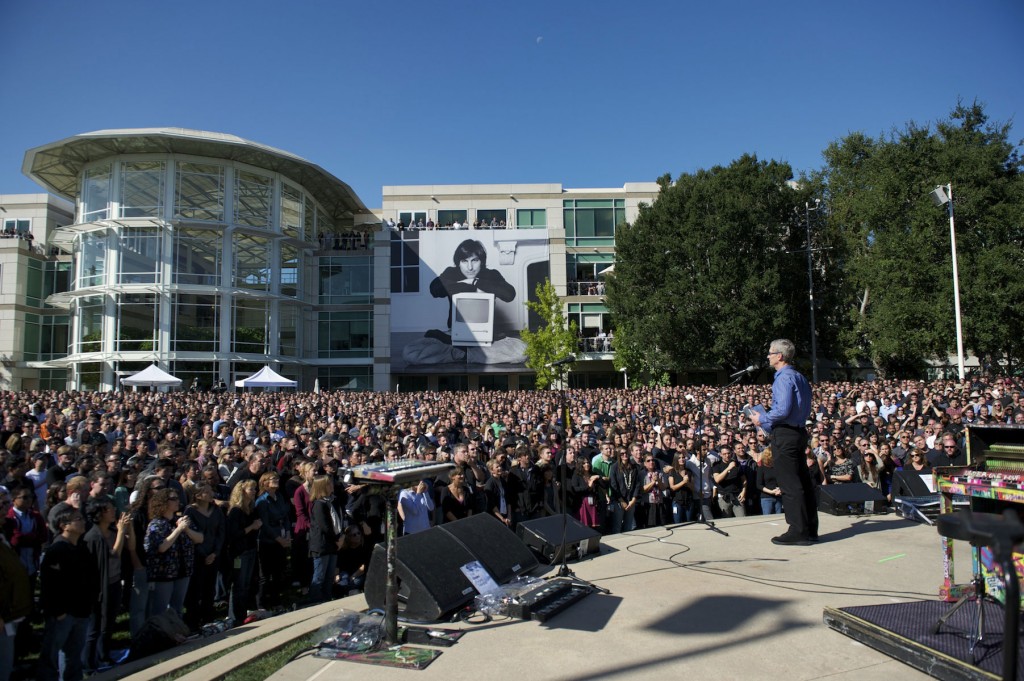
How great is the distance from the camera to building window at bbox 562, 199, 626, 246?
50000 millimetres

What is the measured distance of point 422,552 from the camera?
16.3 ft

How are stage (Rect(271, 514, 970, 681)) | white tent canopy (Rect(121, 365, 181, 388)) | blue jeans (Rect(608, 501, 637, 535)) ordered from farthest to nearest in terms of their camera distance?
white tent canopy (Rect(121, 365, 181, 388)) → blue jeans (Rect(608, 501, 637, 535)) → stage (Rect(271, 514, 970, 681))

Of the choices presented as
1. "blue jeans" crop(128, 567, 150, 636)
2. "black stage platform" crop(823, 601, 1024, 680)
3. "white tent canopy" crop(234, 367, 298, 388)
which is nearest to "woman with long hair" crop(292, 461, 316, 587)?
"blue jeans" crop(128, 567, 150, 636)

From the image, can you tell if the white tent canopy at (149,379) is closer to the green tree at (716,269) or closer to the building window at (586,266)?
the green tree at (716,269)

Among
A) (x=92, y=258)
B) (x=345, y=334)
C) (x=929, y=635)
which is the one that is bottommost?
(x=929, y=635)

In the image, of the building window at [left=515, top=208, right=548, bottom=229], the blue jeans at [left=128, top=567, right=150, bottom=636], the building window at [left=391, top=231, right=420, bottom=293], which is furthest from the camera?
the building window at [left=515, top=208, right=548, bottom=229]

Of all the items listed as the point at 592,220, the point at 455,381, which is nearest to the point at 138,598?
the point at 455,381

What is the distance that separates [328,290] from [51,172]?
18352 mm

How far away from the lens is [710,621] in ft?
14.1

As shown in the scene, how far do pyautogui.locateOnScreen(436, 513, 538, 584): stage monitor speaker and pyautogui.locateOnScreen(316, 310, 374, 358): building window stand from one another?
41.9 m

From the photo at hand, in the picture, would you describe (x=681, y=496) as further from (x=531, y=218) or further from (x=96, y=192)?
(x=531, y=218)

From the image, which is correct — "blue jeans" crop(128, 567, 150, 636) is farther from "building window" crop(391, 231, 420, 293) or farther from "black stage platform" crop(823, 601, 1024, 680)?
"building window" crop(391, 231, 420, 293)

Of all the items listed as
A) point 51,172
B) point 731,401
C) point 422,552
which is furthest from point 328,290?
point 422,552

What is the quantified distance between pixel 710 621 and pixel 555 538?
2131 mm
